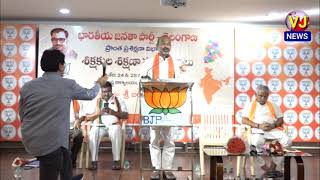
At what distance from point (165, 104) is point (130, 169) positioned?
179 centimetres

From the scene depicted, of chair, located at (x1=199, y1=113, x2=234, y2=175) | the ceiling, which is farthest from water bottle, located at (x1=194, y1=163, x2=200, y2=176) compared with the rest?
the ceiling

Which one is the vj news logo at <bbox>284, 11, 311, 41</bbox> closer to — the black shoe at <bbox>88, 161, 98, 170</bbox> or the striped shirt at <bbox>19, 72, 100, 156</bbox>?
the black shoe at <bbox>88, 161, 98, 170</bbox>

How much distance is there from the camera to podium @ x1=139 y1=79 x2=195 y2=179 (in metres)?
4.59

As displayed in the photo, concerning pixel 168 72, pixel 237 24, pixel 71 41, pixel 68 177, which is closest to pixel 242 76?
pixel 237 24

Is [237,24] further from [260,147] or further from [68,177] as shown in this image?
[68,177]

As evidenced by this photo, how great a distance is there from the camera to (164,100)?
464cm

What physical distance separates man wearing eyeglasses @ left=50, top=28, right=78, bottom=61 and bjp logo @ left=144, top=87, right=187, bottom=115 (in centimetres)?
356

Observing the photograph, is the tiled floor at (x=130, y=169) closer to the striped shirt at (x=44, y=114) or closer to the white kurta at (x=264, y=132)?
the white kurta at (x=264, y=132)

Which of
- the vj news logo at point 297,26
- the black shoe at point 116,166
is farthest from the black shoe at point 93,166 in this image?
the vj news logo at point 297,26

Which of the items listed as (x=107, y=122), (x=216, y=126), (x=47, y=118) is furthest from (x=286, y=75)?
(x=47, y=118)

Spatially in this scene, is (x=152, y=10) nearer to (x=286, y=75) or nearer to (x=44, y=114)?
(x=286, y=75)

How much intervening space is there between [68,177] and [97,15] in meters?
5.06

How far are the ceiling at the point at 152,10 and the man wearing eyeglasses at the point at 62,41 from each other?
0.97 ft

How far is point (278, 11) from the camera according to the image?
704 centimetres
